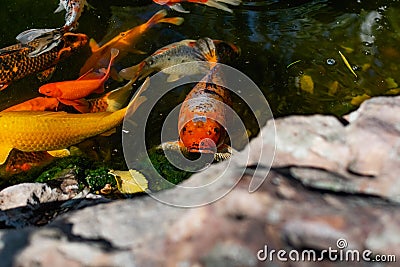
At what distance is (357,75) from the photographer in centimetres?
→ 396

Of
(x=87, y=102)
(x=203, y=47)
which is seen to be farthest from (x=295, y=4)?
(x=87, y=102)

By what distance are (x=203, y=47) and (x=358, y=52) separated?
52.7 inches

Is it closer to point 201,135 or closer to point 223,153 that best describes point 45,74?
point 201,135

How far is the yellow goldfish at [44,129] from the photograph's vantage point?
10.7 feet

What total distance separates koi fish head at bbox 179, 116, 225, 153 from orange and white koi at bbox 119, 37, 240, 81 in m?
0.70

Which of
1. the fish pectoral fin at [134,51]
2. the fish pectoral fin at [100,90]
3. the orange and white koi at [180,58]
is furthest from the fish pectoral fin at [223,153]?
the fish pectoral fin at [134,51]

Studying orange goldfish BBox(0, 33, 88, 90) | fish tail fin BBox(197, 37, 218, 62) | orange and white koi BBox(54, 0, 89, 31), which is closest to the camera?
orange goldfish BBox(0, 33, 88, 90)

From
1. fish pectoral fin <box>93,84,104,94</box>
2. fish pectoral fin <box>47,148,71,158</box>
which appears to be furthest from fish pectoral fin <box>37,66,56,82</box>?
fish pectoral fin <box>47,148,71,158</box>

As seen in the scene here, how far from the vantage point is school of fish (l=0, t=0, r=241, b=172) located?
334cm

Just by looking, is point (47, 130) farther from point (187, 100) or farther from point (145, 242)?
point (145, 242)

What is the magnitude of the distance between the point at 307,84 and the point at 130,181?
1737 millimetres

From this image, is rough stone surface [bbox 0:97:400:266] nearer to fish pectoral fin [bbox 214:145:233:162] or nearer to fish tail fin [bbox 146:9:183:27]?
fish pectoral fin [bbox 214:145:233:162]

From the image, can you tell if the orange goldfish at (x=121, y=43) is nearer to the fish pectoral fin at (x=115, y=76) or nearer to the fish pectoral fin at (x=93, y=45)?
the fish pectoral fin at (x=93, y=45)

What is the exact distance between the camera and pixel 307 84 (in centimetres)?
396
